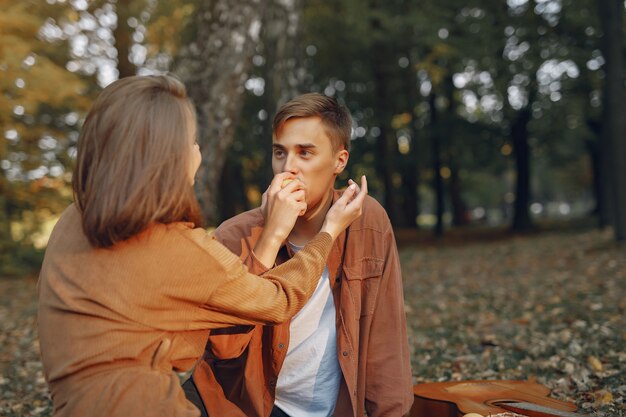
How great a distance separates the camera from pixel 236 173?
2775cm

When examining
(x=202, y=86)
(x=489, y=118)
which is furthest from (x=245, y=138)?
(x=202, y=86)

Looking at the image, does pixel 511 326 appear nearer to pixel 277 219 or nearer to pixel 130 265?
pixel 277 219

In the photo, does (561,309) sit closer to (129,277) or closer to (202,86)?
A: (202,86)

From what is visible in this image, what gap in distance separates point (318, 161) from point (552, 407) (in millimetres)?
1821

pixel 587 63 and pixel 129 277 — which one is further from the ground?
pixel 587 63

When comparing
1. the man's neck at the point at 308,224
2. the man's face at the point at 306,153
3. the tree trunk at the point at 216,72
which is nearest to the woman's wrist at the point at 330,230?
the man's face at the point at 306,153

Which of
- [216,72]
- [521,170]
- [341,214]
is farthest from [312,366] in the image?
[521,170]

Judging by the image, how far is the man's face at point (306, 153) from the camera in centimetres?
312

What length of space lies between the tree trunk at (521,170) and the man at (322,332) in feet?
62.8

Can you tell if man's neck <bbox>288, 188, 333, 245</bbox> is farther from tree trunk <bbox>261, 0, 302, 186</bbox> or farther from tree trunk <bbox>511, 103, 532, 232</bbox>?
tree trunk <bbox>511, 103, 532, 232</bbox>

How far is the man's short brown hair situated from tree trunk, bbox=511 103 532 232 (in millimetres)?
18966

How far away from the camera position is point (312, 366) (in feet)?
9.91

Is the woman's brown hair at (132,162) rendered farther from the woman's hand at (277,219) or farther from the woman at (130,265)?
the woman's hand at (277,219)

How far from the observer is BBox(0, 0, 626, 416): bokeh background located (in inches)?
245
